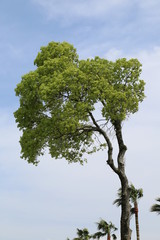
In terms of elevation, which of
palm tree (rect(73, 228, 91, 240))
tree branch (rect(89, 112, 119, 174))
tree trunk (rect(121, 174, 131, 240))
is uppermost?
palm tree (rect(73, 228, 91, 240))

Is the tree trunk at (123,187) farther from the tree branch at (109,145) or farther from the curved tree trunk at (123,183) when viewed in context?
the tree branch at (109,145)

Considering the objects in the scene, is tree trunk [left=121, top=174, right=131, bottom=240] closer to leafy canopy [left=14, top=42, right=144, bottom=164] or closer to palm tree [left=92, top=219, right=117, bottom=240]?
leafy canopy [left=14, top=42, right=144, bottom=164]

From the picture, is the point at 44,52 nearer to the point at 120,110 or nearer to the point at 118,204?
the point at 120,110

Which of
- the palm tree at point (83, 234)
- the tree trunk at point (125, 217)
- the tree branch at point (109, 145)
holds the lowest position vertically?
the tree trunk at point (125, 217)

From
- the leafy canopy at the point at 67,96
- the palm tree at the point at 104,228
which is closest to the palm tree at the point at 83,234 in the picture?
the palm tree at the point at 104,228

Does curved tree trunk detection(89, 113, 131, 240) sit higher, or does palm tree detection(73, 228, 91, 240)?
palm tree detection(73, 228, 91, 240)

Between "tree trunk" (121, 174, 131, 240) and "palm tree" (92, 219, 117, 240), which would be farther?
"palm tree" (92, 219, 117, 240)

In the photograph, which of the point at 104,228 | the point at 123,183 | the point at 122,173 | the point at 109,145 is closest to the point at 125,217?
the point at 123,183

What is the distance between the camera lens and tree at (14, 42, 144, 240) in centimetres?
2369

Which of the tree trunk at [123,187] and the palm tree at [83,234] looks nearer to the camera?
the tree trunk at [123,187]

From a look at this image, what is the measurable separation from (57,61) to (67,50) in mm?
1676

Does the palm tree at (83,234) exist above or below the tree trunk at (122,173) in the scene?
above

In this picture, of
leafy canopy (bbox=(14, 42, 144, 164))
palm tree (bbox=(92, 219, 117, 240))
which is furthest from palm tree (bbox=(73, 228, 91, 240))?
leafy canopy (bbox=(14, 42, 144, 164))

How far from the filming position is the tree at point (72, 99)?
23688mm
